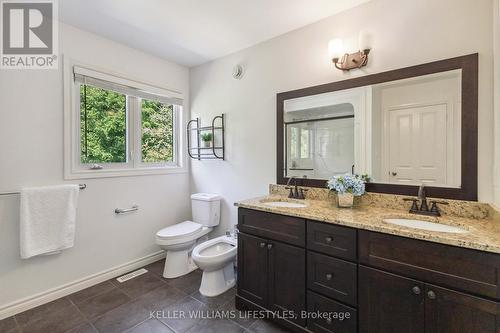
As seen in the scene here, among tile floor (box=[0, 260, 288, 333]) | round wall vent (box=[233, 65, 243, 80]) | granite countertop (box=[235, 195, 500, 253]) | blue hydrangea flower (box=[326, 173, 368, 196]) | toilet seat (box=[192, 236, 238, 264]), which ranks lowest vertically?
tile floor (box=[0, 260, 288, 333])

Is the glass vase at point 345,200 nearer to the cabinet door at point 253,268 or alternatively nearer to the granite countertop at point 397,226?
the granite countertop at point 397,226

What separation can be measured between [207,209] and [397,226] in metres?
1.89

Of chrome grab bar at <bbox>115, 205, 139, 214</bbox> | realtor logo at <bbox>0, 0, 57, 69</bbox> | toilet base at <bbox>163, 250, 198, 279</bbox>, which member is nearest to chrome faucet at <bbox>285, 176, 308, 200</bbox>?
toilet base at <bbox>163, 250, 198, 279</bbox>

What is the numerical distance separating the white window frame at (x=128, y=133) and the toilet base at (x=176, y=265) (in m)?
0.96

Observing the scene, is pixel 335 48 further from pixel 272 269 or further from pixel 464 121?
pixel 272 269

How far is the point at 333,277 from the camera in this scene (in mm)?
1403

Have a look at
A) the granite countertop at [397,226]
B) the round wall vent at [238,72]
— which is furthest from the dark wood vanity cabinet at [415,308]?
the round wall vent at [238,72]

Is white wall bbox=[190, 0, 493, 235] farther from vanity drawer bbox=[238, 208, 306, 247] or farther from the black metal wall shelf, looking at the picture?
vanity drawer bbox=[238, 208, 306, 247]

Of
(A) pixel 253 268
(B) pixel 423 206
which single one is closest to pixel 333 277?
(A) pixel 253 268

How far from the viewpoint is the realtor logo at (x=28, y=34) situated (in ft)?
5.89

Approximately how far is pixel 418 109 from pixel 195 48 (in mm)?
2122

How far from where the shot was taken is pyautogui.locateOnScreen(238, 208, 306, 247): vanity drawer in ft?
5.08

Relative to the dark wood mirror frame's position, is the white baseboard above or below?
below

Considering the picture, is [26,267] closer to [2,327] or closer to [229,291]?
[2,327]
